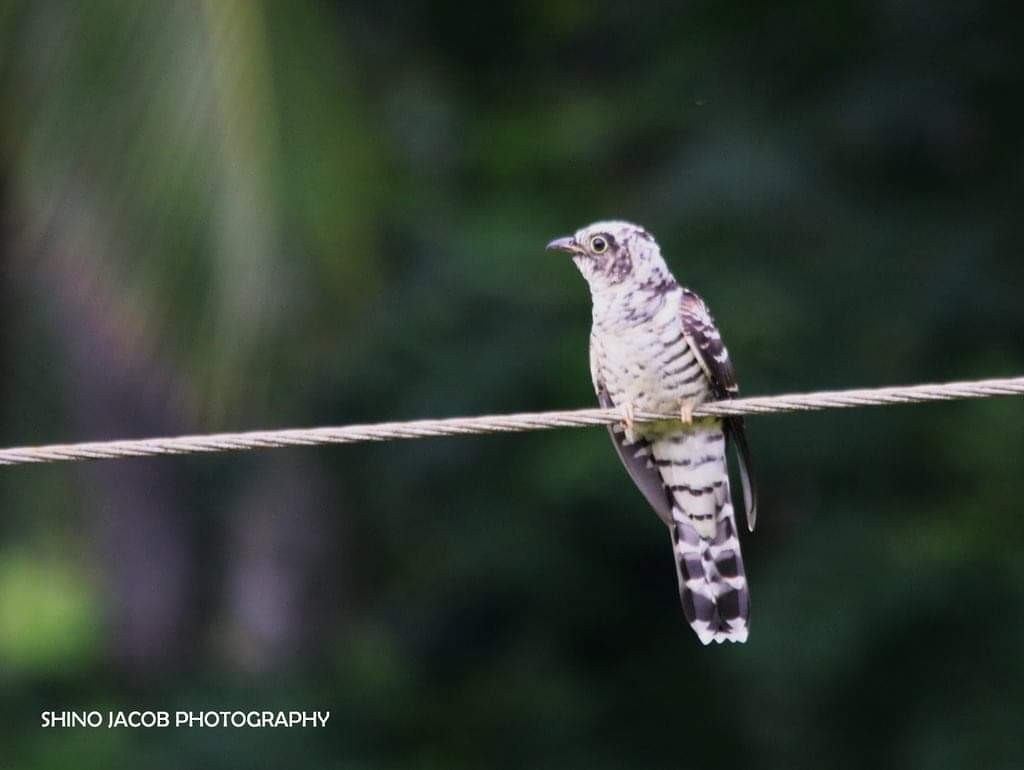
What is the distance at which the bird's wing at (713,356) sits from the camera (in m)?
4.76

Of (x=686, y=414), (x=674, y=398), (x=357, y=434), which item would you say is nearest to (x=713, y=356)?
(x=674, y=398)

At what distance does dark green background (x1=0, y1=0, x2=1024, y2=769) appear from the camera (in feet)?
26.6

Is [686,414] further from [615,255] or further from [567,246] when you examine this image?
[567,246]

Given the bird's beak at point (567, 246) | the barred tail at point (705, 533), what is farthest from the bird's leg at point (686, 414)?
the bird's beak at point (567, 246)

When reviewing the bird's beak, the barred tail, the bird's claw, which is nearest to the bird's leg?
the bird's claw

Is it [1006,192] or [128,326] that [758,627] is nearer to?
[1006,192]

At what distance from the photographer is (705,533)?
5.07m

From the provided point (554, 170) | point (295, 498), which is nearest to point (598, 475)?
point (554, 170)

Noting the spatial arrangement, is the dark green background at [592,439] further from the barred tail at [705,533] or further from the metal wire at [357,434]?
the metal wire at [357,434]

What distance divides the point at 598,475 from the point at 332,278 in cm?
347

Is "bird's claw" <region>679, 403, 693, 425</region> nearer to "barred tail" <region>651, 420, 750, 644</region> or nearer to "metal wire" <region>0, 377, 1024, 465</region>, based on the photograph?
"barred tail" <region>651, 420, 750, 644</region>

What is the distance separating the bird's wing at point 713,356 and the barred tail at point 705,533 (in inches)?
5.1

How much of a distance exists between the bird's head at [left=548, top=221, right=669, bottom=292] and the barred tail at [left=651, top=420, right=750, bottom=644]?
0.53 m

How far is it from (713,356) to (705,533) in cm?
66
